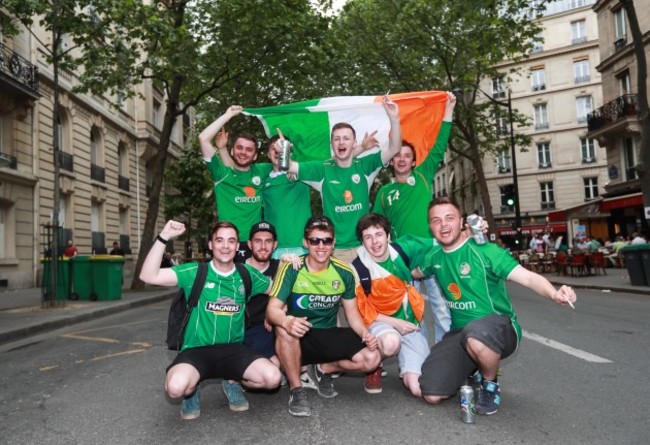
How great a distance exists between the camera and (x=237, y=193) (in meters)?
6.12

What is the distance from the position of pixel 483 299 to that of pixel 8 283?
18753 mm

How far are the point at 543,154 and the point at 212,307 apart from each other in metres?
43.6

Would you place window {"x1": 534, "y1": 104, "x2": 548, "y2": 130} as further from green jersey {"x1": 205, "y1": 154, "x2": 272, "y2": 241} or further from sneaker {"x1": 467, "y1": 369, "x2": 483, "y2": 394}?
sneaker {"x1": 467, "y1": 369, "x2": 483, "y2": 394}

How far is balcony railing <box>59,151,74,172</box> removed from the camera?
74.2 feet

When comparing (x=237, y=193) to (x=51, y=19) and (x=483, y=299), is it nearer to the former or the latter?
(x=483, y=299)

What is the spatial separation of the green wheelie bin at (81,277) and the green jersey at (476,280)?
41.8 feet

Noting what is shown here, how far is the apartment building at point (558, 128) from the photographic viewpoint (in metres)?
42.2

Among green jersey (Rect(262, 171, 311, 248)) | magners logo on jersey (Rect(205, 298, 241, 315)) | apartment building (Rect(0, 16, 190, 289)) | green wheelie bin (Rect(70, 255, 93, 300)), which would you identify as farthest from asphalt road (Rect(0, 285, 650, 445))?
apartment building (Rect(0, 16, 190, 289))

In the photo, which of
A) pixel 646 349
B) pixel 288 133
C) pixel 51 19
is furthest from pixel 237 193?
pixel 51 19

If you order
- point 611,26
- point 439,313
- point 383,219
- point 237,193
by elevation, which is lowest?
point 439,313

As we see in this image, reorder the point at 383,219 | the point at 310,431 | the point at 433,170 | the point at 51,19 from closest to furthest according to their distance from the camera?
1. the point at 310,431
2. the point at 383,219
3. the point at 433,170
4. the point at 51,19

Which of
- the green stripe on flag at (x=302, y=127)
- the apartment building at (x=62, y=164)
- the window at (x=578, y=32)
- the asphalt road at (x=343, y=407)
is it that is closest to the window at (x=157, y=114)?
the apartment building at (x=62, y=164)

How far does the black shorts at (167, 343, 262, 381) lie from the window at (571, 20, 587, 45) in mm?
46376

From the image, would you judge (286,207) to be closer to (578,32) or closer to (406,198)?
(406,198)
